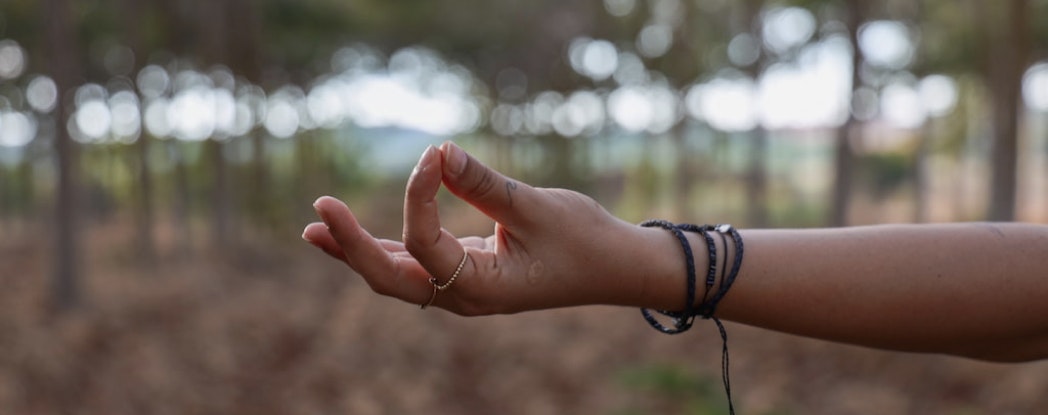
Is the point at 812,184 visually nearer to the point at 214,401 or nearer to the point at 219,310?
the point at 219,310

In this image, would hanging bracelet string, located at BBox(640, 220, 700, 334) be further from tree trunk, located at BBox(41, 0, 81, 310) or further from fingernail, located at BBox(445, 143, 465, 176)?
tree trunk, located at BBox(41, 0, 81, 310)

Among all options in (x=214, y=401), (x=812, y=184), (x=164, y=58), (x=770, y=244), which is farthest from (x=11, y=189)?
(x=770, y=244)

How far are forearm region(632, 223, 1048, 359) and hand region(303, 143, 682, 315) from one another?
0.32 ft

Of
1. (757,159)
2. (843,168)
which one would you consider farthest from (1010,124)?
(757,159)

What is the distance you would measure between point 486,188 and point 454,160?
0.07m

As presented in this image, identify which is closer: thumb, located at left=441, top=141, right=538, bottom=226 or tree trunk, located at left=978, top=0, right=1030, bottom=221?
thumb, located at left=441, top=141, right=538, bottom=226

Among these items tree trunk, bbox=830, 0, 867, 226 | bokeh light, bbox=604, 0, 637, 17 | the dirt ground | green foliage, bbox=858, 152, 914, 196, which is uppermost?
bokeh light, bbox=604, 0, 637, 17

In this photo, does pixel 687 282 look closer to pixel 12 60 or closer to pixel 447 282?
pixel 447 282

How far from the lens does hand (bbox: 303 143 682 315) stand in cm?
145

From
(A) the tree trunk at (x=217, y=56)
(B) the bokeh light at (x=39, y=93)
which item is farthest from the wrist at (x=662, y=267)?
(B) the bokeh light at (x=39, y=93)

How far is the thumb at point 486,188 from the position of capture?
1.43 meters

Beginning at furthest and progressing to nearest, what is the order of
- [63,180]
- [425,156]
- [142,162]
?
[142,162] < [63,180] < [425,156]

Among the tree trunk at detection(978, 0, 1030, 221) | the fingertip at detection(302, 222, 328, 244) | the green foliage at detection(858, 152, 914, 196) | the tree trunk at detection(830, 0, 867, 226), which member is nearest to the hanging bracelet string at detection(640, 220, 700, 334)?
the fingertip at detection(302, 222, 328, 244)

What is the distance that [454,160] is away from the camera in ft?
4.67
